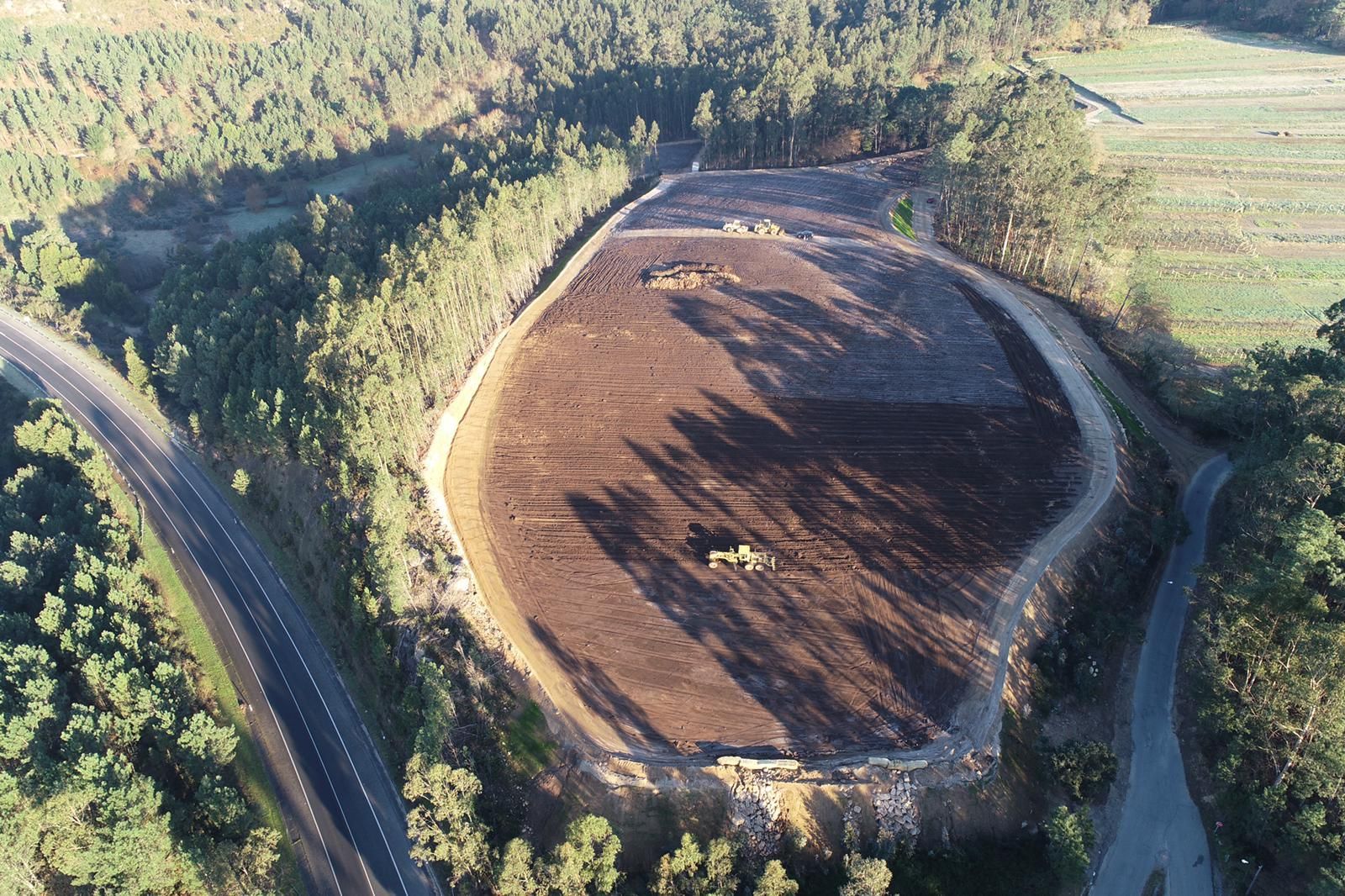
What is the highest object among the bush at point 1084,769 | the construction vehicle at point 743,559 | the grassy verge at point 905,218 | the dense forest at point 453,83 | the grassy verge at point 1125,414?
the dense forest at point 453,83

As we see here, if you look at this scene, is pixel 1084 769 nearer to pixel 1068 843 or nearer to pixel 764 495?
pixel 1068 843

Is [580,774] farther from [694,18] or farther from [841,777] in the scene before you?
[694,18]

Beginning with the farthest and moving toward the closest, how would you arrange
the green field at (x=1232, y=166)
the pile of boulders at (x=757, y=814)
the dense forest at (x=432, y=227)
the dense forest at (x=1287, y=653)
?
the green field at (x=1232, y=166) → the dense forest at (x=432, y=227) → the pile of boulders at (x=757, y=814) → the dense forest at (x=1287, y=653)

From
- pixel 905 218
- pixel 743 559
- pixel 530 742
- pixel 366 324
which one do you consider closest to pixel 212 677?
pixel 530 742

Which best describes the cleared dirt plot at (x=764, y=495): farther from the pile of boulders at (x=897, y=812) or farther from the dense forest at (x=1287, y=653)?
the dense forest at (x=1287, y=653)

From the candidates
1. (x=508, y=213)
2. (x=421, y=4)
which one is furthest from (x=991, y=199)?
(x=421, y=4)

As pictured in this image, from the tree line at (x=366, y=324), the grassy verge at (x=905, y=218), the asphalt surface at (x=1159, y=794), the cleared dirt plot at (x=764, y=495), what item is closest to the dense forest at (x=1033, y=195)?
the grassy verge at (x=905, y=218)
